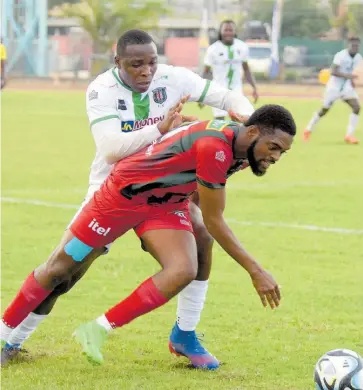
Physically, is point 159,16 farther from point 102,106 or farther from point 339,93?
point 102,106

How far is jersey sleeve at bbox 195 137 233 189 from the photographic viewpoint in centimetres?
590

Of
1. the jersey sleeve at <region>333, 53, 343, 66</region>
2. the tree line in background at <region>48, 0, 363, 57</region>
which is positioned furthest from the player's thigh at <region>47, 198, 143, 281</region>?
the tree line in background at <region>48, 0, 363, 57</region>

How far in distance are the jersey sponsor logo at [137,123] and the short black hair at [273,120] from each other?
1.05 m

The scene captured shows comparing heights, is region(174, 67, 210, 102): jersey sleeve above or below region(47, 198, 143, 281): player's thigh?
above

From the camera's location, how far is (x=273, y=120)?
589cm

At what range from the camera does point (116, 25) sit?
64.5m

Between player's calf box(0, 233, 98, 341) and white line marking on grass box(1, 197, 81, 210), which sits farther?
white line marking on grass box(1, 197, 81, 210)

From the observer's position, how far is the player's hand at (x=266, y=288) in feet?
19.4

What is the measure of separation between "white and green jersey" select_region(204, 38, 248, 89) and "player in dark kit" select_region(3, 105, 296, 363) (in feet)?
51.6

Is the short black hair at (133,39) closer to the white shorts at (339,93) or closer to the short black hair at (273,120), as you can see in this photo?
the short black hair at (273,120)

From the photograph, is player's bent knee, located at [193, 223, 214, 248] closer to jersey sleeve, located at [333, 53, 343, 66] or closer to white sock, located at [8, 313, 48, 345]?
white sock, located at [8, 313, 48, 345]

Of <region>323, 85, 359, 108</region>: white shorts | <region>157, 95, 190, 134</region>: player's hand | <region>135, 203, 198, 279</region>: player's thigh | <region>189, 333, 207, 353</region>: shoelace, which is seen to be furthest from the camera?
<region>323, 85, 359, 108</region>: white shorts

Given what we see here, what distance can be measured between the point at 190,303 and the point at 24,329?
106 centimetres

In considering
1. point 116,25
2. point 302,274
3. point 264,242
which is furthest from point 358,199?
point 116,25
